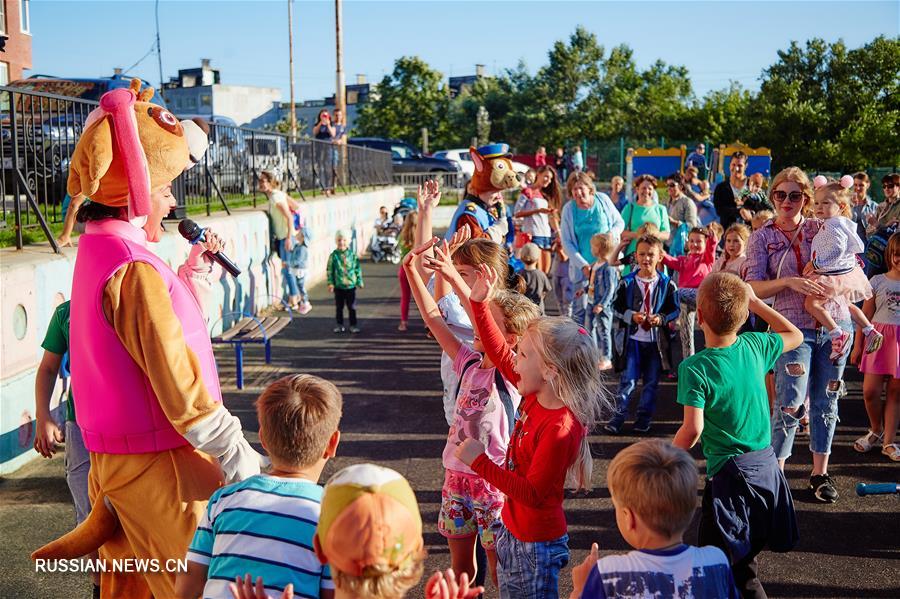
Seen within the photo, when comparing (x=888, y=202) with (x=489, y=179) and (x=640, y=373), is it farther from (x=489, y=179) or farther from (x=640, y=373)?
(x=489, y=179)

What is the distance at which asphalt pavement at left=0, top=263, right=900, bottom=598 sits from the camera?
4.39 metres

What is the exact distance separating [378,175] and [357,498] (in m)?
25.0

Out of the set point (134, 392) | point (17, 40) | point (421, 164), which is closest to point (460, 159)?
point (421, 164)

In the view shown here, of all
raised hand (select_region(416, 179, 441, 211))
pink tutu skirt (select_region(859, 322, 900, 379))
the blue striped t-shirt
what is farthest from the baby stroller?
the blue striped t-shirt

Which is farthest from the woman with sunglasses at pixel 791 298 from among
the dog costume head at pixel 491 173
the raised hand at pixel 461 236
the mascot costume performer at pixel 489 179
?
the dog costume head at pixel 491 173

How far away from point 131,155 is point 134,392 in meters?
0.83

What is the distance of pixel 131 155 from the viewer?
10.0 feet

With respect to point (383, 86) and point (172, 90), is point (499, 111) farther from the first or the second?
point (172, 90)

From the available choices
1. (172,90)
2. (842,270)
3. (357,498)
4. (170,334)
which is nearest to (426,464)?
(842,270)

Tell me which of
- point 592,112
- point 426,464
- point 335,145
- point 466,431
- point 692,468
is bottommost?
point 426,464

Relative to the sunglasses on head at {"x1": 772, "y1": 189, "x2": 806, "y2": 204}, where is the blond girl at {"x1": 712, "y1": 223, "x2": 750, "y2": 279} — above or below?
below

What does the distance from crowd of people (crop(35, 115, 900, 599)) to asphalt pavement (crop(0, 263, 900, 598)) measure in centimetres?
34

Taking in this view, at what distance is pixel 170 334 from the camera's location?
287 centimetres

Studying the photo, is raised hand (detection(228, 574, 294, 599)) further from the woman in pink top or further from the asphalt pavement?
the woman in pink top
